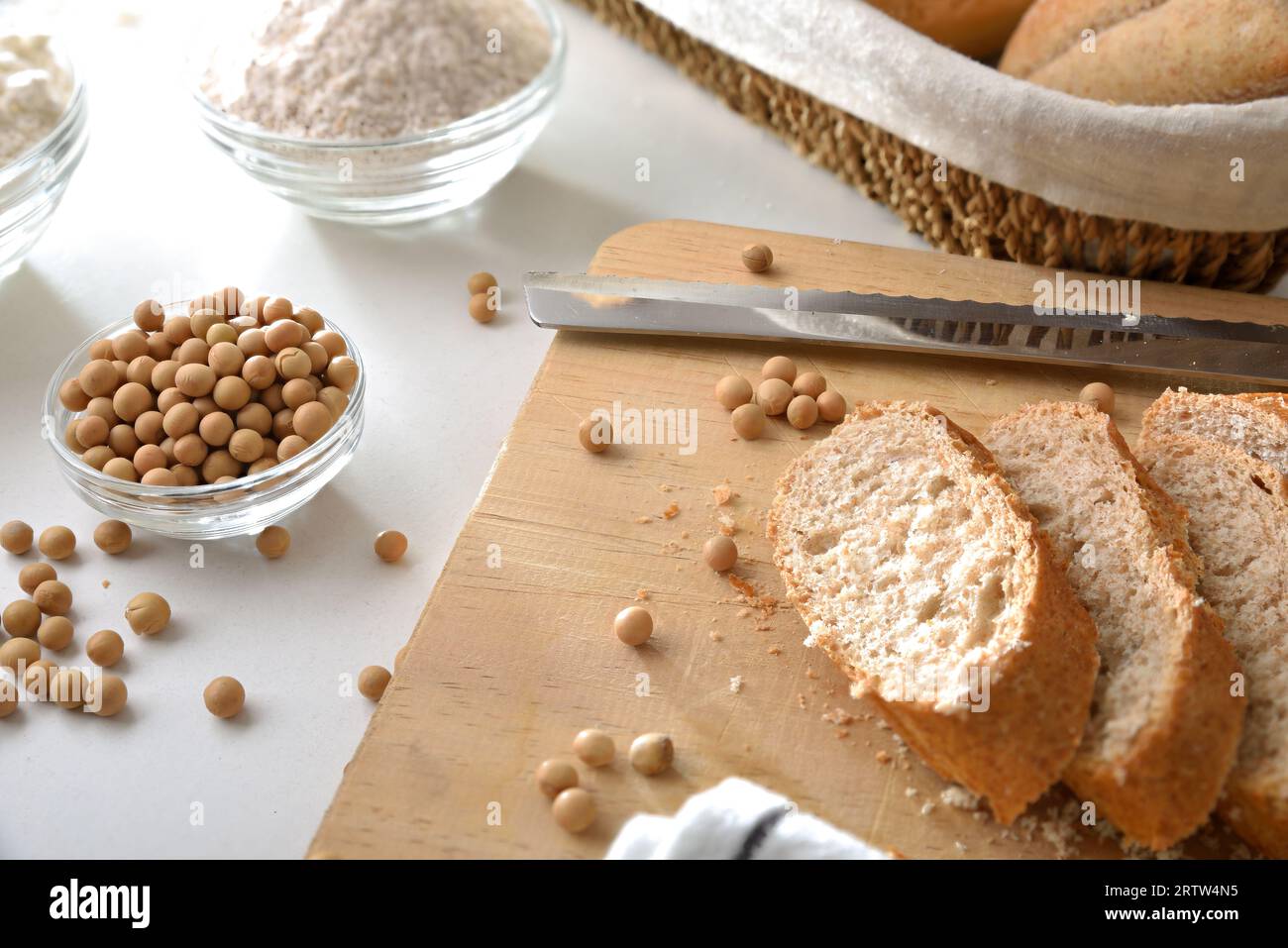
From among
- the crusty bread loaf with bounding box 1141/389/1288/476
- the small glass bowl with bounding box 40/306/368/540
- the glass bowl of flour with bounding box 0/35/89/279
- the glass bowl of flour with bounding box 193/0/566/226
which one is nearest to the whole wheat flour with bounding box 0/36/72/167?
the glass bowl of flour with bounding box 0/35/89/279

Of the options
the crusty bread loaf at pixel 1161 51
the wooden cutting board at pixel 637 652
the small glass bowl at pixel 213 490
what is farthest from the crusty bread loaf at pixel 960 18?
the small glass bowl at pixel 213 490

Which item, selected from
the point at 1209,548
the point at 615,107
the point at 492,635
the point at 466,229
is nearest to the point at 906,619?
the point at 1209,548

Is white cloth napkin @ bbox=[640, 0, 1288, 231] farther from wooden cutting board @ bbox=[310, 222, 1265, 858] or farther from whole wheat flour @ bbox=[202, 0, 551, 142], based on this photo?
whole wheat flour @ bbox=[202, 0, 551, 142]

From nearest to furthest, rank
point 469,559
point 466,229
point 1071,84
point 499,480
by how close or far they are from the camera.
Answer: point 469,559, point 499,480, point 1071,84, point 466,229

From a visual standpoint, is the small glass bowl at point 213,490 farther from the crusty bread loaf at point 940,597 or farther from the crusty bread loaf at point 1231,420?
the crusty bread loaf at point 1231,420

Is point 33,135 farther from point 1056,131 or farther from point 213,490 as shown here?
point 1056,131
